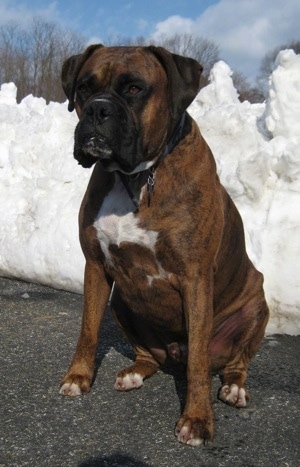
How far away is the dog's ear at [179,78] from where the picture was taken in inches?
116

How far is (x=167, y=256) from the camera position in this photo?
304 centimetres

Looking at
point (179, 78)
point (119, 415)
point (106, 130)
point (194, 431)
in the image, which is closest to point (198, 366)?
point (194, 431)

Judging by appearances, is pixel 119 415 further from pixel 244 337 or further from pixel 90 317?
pixel 244 337

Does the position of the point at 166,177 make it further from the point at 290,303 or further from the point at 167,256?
the point at 290,303

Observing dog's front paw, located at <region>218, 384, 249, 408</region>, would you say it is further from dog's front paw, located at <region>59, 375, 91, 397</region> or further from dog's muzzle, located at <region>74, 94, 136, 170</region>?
dog's muzzle, located at <region>74, 94, 136, 170</region>

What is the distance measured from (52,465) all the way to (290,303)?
249cm

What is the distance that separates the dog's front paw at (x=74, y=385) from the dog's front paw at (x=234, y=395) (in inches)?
28.8

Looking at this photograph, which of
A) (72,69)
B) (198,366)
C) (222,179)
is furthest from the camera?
(222,179)

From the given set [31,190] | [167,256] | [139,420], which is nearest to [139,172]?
[167,256]

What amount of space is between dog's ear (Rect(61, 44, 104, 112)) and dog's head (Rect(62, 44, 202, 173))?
0.40ft

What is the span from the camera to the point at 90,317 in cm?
342

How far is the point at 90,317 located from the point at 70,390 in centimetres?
41

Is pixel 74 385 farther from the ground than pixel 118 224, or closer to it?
closer to it

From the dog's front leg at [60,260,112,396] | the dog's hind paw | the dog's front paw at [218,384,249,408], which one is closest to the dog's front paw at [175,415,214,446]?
the dog's front paw at [218,384,249,408]
